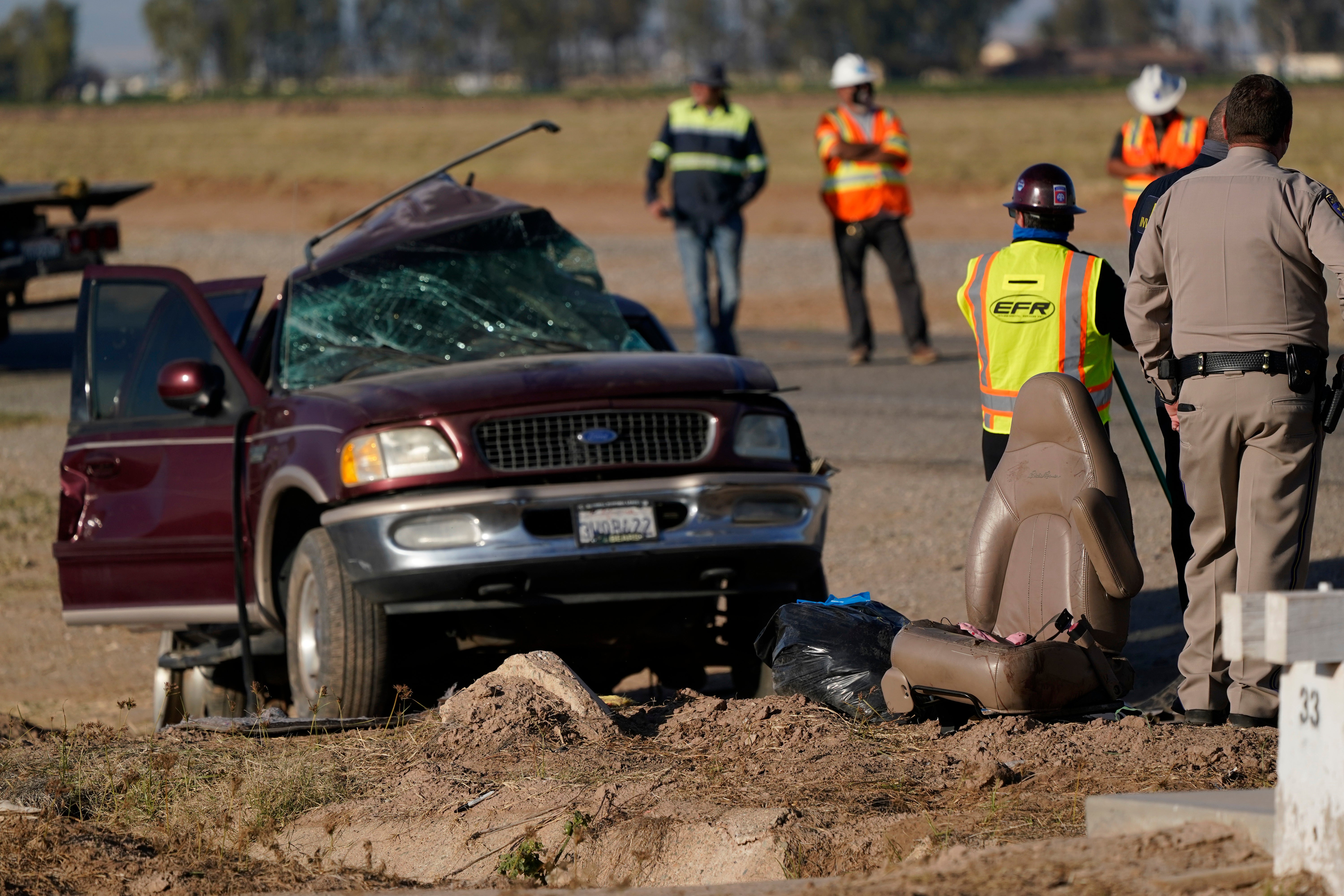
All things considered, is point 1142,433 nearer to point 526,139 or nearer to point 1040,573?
point 1040,573

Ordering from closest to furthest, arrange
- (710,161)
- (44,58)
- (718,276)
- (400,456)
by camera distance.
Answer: (400,456) → (710,161) → (718,276) → (44,58)

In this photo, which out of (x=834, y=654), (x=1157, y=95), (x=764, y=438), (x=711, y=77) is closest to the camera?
(x=834, y=654)

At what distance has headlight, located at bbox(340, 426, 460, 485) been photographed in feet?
19.6

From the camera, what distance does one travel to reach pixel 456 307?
718cm

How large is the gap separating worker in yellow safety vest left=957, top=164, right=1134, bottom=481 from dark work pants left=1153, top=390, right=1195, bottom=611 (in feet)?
1.14

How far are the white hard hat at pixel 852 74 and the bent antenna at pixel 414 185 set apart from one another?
6.27 meters

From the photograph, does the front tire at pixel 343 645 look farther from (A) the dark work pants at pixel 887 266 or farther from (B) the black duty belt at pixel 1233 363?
(A) the dark work pants at pixel 887 266

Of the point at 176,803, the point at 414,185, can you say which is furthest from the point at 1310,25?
the point at 176,803

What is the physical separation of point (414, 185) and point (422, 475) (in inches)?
76.7

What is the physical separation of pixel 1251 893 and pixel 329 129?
214 ft

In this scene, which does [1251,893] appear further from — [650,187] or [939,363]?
[939,363]

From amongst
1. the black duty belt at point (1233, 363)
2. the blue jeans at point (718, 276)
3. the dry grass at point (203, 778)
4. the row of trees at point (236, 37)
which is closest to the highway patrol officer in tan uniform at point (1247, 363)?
the black duty belt at point (1233, 363)

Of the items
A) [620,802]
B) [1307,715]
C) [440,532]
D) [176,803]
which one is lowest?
[176,803]

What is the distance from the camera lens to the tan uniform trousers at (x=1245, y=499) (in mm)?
5238
